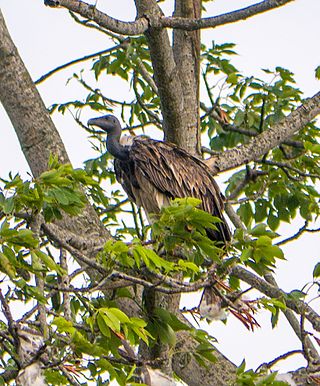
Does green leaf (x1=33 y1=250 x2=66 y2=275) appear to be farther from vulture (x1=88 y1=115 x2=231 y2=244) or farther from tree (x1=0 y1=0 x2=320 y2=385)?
vulture (x1=88 y1=115 x2=231 y2=244)

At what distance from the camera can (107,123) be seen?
8.63 m

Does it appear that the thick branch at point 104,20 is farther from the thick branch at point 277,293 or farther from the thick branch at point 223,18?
the thick branch at point 277,293

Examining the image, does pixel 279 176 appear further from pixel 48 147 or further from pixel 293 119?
pixel 48 147

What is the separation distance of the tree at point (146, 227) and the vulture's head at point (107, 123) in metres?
0.29

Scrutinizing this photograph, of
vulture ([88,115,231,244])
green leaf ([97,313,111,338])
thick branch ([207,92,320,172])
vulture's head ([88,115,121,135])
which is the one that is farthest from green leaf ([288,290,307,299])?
vulture's head ([88,115,121,135])

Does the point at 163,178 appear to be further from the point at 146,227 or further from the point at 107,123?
the point at 146,227

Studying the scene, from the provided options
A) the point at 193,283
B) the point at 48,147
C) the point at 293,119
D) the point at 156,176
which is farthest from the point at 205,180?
the point at 193,283

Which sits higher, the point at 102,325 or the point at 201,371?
the point at 201,371

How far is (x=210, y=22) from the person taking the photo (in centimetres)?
668

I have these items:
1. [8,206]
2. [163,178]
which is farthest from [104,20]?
[163,178]

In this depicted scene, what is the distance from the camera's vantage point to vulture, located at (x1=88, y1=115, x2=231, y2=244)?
8.27 metres

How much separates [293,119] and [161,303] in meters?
1.91

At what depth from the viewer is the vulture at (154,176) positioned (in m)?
8.27

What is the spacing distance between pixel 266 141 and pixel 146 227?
1955 mm
